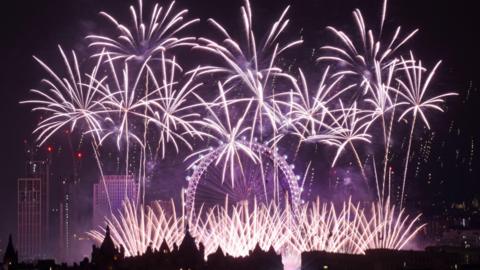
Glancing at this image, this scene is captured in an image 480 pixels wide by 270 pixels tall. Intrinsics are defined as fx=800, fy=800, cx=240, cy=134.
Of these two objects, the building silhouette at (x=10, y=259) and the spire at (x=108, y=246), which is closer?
the spire at (x=108, y=246)

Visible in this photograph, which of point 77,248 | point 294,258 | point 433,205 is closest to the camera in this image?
point 294,258

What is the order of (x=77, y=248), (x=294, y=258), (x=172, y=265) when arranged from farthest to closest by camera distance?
(x=77, y=248)
(x=294, y=258)
(x=172, y=265)

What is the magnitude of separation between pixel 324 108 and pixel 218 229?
77.2ft

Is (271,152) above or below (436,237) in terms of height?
above

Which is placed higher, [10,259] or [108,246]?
[108,246]

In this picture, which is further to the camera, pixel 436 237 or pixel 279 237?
pixel 436 237

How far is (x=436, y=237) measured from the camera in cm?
15625

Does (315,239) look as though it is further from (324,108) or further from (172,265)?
(324,108)

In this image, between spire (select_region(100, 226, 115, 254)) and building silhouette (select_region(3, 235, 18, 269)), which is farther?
building silhouette (select_region(3, 235, 18, 269))

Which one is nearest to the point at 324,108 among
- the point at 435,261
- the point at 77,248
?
the point at 435,261

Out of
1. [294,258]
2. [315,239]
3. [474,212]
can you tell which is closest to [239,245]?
[315,239]

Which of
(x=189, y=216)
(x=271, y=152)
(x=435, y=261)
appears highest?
(x=271, y=152)

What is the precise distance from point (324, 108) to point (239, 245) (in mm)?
23785

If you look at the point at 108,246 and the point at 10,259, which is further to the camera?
the point at 10,259
